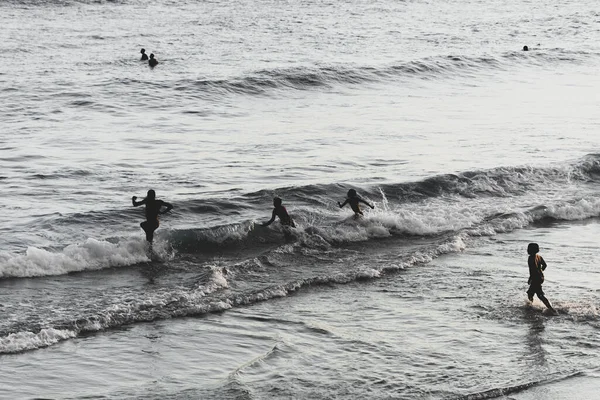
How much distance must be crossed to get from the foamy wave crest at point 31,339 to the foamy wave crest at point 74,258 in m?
3.71

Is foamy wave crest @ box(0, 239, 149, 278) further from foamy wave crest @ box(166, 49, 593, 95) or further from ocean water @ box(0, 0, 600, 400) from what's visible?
foamy wave crest @ box(166, 49, 593, 95)

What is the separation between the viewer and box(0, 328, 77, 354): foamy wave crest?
1282 centimetres

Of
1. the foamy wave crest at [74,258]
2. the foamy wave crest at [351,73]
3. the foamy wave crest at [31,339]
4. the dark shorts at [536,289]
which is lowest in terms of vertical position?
the foamy wave crest at [31,339]

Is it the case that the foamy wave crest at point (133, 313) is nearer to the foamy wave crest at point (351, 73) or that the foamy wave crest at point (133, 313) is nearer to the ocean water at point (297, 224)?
the ocean water at point (297, 224)

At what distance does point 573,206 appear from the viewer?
72.5ft

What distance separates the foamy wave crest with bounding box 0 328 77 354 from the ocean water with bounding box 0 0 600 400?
0.04 metres

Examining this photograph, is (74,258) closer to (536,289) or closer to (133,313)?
(133,313)

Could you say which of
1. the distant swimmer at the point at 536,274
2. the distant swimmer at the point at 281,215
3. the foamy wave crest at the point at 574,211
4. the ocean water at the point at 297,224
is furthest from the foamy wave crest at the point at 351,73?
the distant swimmer at the point at 536,274

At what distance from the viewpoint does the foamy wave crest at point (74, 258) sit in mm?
16953

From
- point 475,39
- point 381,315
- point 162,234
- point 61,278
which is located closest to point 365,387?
point 381,315

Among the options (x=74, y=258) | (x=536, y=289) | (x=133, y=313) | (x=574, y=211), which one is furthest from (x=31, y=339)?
(x=574, y=211)

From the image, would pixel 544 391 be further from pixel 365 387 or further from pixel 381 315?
pixel 381 315

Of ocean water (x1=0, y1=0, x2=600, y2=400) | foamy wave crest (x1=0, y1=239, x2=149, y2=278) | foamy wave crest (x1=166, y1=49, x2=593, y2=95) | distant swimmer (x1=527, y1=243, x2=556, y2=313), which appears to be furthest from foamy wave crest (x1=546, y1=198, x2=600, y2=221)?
foamy wave crest (x1=166, y1=49, x2=593, y2=95)

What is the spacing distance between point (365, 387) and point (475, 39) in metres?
47.5
